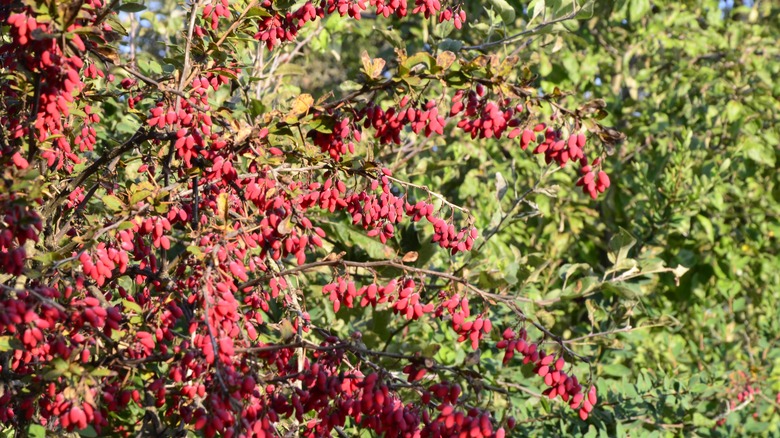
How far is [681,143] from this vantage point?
15.1 ft

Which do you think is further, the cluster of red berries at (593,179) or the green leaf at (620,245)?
the green leaf at (620,245)

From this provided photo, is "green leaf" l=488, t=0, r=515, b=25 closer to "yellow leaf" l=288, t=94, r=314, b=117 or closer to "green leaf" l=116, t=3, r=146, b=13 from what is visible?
"yellow leaf" l=288, t=94, r=314, b=117

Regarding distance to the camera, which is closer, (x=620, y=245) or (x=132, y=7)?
(x=132, y=7)

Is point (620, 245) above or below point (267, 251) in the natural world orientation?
below

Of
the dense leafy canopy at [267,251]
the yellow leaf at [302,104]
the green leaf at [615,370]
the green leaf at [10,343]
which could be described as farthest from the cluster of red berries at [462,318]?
the green leaf at [615,370]

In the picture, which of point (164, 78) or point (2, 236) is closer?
point (2, 236)

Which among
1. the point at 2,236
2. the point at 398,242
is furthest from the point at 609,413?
the point at 2,236

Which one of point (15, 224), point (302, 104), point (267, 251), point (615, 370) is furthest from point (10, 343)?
point (615, 370)

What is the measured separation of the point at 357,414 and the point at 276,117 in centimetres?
74

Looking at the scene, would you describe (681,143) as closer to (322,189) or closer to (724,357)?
(724,357)

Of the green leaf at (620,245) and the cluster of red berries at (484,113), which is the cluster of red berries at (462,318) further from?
the green leaf at (620,245)

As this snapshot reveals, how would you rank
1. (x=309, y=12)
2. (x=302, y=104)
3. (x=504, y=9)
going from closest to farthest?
1. (x=302, y=104)
2. (x=309, y=12)
3. (x=504, y=9)

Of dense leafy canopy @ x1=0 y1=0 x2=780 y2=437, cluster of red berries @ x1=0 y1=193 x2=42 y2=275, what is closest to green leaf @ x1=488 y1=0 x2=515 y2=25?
dense leafy canopy @ x1=0 y1=0 x2=780 y2=437

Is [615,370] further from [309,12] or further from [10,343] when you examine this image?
[10,343]
